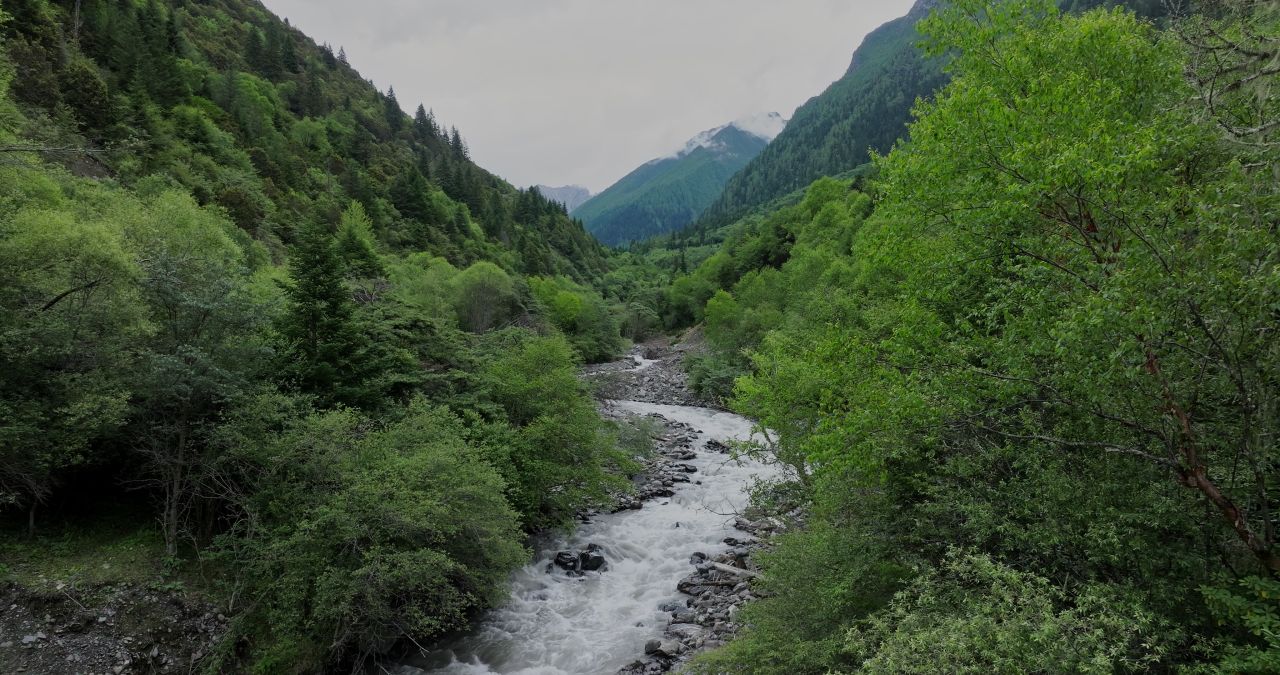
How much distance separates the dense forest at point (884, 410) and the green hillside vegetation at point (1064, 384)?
6 cm

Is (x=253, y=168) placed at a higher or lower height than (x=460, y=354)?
higher

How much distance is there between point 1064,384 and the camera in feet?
24.3

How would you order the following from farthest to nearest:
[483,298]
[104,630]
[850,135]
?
1. [850,135]
2. [483,298]
3. [104,630]

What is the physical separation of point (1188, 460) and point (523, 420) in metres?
19.3

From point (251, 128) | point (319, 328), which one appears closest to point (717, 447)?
point (319, 328)

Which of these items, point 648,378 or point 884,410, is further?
point 648,378

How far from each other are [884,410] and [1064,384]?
249 cm

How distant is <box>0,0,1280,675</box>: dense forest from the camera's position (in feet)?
19.6

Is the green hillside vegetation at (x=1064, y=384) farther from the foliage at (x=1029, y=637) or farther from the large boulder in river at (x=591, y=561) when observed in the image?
the large boulder in river at (x=591, y=561)

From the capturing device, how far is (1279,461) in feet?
19.6

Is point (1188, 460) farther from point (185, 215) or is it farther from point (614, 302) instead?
point (614, 302)

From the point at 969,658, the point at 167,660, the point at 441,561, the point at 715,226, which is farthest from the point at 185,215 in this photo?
the point at 715,226

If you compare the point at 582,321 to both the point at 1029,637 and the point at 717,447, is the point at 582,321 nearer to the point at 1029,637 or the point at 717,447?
the point at 717,447

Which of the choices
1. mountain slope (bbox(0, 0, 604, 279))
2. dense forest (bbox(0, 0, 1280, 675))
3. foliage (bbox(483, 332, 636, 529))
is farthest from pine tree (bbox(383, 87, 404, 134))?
foliage (bbox(483, 332, 636, 529))
